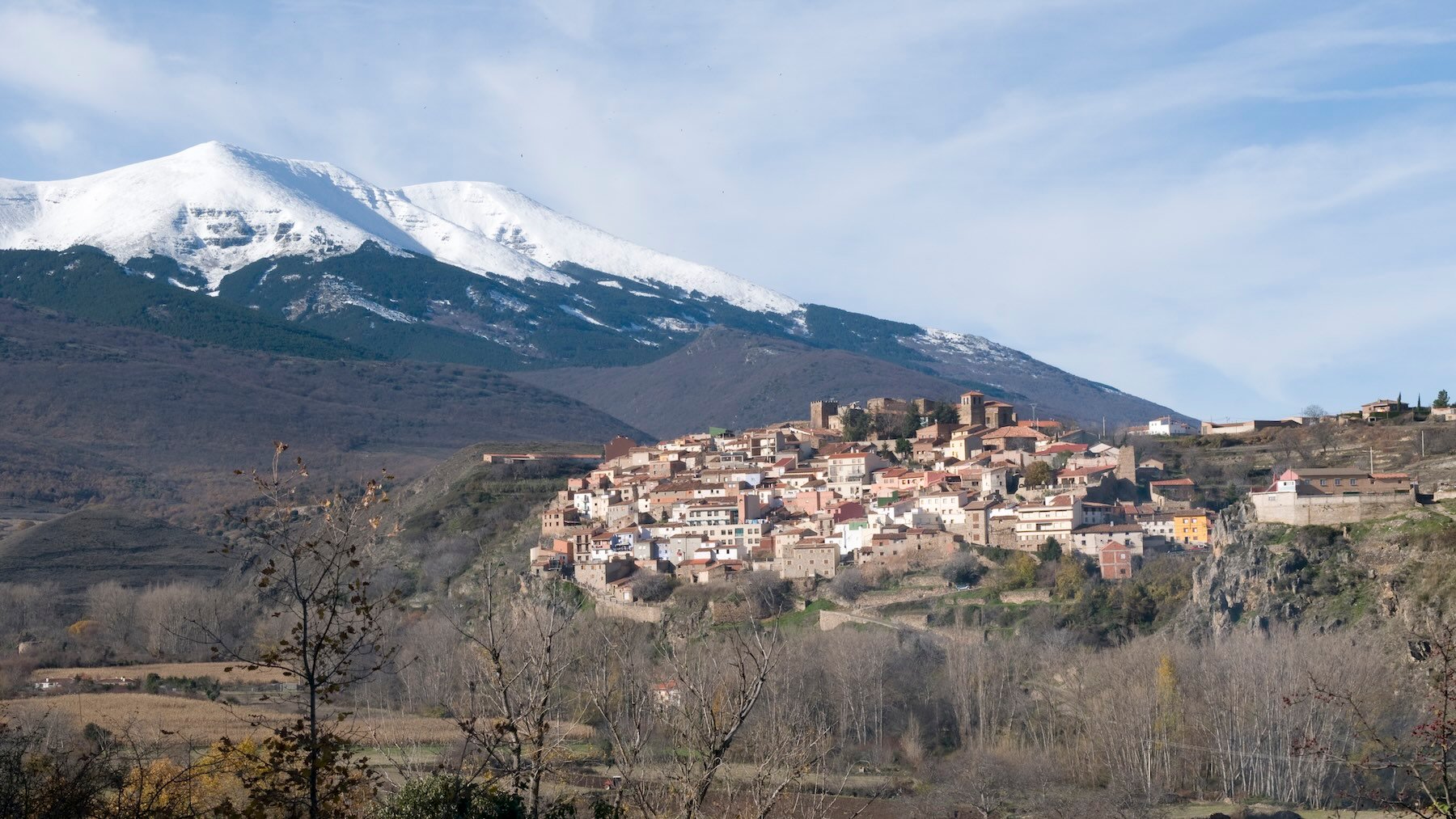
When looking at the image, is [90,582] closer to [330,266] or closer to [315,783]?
[315,783]

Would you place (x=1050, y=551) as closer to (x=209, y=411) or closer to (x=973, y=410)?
(x=973, y=410)

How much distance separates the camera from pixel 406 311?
186625mm

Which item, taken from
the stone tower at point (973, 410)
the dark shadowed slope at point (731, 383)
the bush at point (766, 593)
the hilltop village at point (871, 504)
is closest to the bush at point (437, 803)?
the bush at point (766, 593)

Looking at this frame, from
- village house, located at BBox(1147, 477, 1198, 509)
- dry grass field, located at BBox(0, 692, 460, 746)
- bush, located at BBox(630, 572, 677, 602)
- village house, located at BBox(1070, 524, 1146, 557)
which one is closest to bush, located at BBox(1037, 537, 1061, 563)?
village house, located at BBox(1070, 524, 1146, 557)

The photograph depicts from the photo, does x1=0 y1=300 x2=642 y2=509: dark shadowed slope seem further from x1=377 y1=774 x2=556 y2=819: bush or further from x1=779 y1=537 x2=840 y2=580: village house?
x1=377 y1=774 x2=556 y2=819: bush

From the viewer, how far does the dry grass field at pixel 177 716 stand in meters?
37.2

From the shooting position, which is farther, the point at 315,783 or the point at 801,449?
the point at 801,449

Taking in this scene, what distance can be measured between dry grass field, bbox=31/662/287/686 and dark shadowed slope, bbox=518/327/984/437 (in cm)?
9066

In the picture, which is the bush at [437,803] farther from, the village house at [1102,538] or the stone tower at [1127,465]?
the stone tower at [1127,465]

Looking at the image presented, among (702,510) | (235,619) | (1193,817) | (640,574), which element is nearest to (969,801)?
(1193,817)

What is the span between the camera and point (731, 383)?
163000 mm

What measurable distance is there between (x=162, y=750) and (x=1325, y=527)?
2746 centimetres

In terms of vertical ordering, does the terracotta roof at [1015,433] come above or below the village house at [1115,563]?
above

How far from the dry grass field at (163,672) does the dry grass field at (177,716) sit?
11.1 ft
